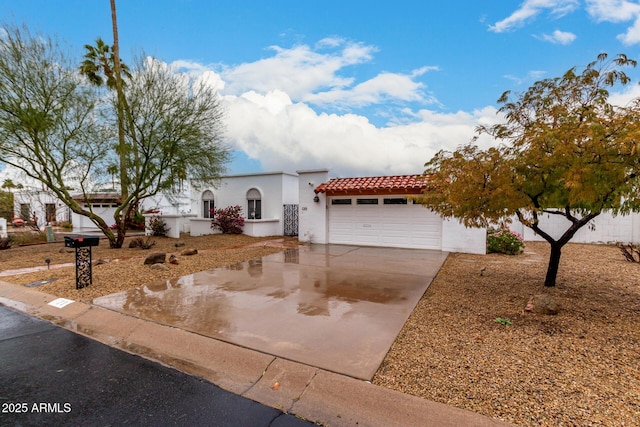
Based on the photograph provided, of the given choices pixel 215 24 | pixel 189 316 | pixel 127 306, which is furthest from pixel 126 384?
pixel 215 24

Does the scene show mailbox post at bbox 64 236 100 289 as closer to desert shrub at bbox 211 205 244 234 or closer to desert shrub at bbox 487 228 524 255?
desert shrub at bbox 211 205 244 234

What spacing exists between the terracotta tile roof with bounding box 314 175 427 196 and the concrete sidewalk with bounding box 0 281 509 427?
9.93m

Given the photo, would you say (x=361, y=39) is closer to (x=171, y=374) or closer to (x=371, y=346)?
(x=371, y=346)

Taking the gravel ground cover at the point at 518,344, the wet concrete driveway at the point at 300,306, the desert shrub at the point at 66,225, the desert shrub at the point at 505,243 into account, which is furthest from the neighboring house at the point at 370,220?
the desert shrub at the point at 66,225

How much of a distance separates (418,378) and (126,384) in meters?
3.13

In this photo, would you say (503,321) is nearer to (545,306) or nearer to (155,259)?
(545,306)

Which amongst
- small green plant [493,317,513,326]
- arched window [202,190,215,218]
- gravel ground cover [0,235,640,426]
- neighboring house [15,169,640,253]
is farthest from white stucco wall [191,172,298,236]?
small green plant [493,317,513,326]

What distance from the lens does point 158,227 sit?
60.2 feet

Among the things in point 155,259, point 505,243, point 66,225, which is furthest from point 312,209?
point 66,225

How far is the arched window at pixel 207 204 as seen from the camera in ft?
67.2

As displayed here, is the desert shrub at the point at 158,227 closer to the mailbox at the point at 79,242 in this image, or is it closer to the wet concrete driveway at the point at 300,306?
the wet concrete driveway at the point at 300,306

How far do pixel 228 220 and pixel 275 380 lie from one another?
1552 cm

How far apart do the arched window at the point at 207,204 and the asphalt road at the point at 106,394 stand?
16.6 metres

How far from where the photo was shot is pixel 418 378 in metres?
3.36
